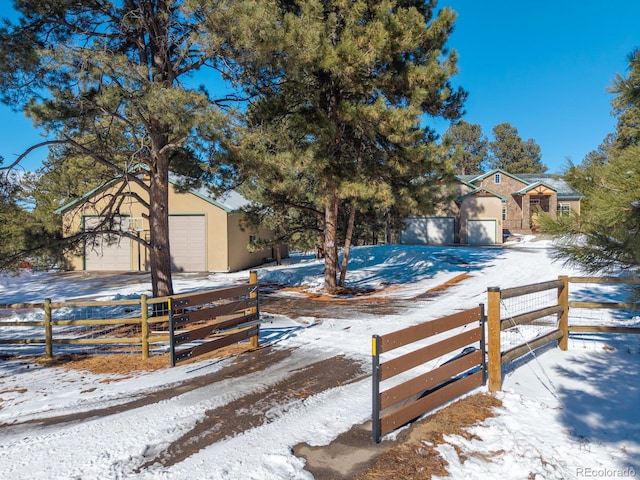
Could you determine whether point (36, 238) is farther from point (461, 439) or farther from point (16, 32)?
point (461, 439)

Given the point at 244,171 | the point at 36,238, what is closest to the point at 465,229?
the point at 244,171

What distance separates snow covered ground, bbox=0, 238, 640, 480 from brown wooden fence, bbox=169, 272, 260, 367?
0.30 m

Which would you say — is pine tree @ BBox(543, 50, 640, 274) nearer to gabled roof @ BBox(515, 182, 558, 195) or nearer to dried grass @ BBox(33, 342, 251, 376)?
dried grass @ BBox(33, 342, 251, 376)

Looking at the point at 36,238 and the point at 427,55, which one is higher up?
the point at 427,55

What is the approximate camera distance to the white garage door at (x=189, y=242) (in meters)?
21.5

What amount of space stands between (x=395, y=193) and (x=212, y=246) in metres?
11.2

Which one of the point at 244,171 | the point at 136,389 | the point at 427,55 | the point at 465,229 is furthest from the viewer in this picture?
the point at 465,229

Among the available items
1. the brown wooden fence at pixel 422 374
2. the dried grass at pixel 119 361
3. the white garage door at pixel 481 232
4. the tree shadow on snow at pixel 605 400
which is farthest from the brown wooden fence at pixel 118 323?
the white garage door at pixel 481 232

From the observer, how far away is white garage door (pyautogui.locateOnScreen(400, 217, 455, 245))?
3172 centimetres

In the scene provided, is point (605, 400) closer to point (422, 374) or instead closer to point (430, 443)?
point (422, 374)

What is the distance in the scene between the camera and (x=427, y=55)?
41.6 feet

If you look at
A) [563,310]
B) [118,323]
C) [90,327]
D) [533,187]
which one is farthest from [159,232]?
[533,187]

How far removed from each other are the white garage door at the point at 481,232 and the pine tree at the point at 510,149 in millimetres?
34282

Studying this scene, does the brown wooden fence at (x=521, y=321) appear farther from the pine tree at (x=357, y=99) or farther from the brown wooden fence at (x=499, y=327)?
the pine tree at (x=357, y=99)
